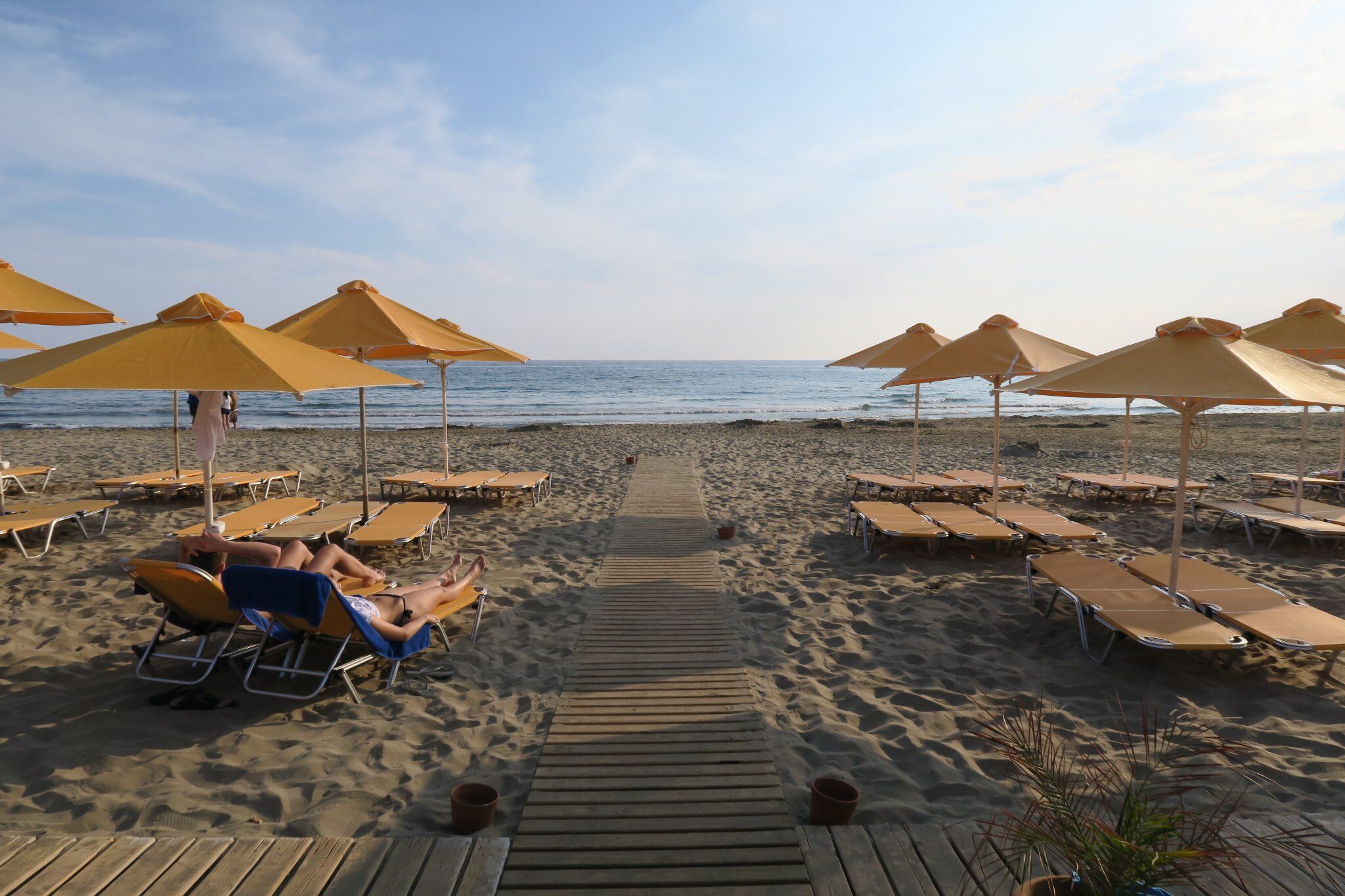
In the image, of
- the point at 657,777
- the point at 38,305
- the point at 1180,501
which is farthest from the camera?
the point at 38,305

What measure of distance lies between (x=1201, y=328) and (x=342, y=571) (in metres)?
6.38

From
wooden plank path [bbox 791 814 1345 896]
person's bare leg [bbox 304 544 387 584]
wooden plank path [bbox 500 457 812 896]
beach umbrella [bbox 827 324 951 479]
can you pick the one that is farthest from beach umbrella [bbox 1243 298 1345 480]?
person's bare leg [bbox 304 544 387 584]

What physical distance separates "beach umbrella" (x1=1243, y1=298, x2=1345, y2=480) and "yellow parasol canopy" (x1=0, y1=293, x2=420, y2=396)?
9.59 meters

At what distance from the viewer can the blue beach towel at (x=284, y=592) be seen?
3.98 metres

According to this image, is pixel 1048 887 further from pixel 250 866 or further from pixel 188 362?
pixel 188 362

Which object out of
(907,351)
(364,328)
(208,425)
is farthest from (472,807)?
(907,351)

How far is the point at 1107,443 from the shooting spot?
18.6 metres

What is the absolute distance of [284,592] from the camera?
402 cm

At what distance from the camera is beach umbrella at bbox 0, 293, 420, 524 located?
4023 mm

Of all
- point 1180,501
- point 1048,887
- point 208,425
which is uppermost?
point 208,425

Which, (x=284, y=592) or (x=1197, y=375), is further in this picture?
(x=1197, y=375)

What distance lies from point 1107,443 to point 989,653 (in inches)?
659

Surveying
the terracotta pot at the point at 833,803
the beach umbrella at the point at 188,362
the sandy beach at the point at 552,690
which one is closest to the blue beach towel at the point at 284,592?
the sandy beach at the point at 552,690

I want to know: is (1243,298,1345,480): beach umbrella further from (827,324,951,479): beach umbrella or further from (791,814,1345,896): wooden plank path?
(791,814,1345,896): wooden plank path
